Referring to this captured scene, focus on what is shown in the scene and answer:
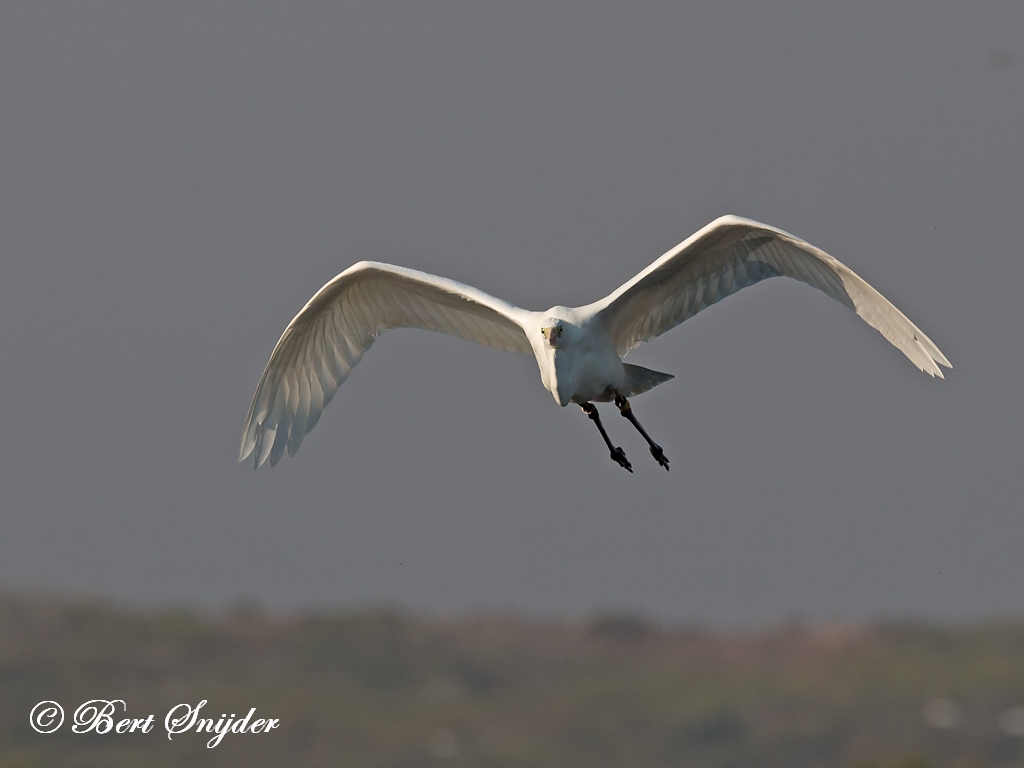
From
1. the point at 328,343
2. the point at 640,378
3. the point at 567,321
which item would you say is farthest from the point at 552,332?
the point at 328,343

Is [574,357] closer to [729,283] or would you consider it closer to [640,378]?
[640,378]

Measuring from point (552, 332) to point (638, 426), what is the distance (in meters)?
2.65

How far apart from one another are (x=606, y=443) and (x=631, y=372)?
1.05 meters

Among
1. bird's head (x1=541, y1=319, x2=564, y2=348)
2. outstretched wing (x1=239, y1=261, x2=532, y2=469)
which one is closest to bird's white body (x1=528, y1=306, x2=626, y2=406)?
bird's head (x1=541, y1=319, x2=564, y2=348)

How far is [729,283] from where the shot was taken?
61.9ft

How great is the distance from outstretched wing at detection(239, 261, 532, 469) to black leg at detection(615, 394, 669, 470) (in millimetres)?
1567

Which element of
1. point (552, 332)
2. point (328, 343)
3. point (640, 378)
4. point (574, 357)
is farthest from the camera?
point (328, 343)

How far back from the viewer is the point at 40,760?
61688 mm

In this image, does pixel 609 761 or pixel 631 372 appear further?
pixel 609 761

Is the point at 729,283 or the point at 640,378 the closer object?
the point at 729,283

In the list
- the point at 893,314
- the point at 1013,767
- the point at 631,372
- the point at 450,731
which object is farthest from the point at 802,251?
the point at 1013,767

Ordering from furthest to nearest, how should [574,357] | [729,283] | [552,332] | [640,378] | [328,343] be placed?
[328,343] < [640,378] < [729,283] < [574,357] < [552,332]

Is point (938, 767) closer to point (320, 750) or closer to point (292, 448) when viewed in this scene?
point (320, 750)

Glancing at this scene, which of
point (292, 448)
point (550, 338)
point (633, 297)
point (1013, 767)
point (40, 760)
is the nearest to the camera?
point (550, 338)
